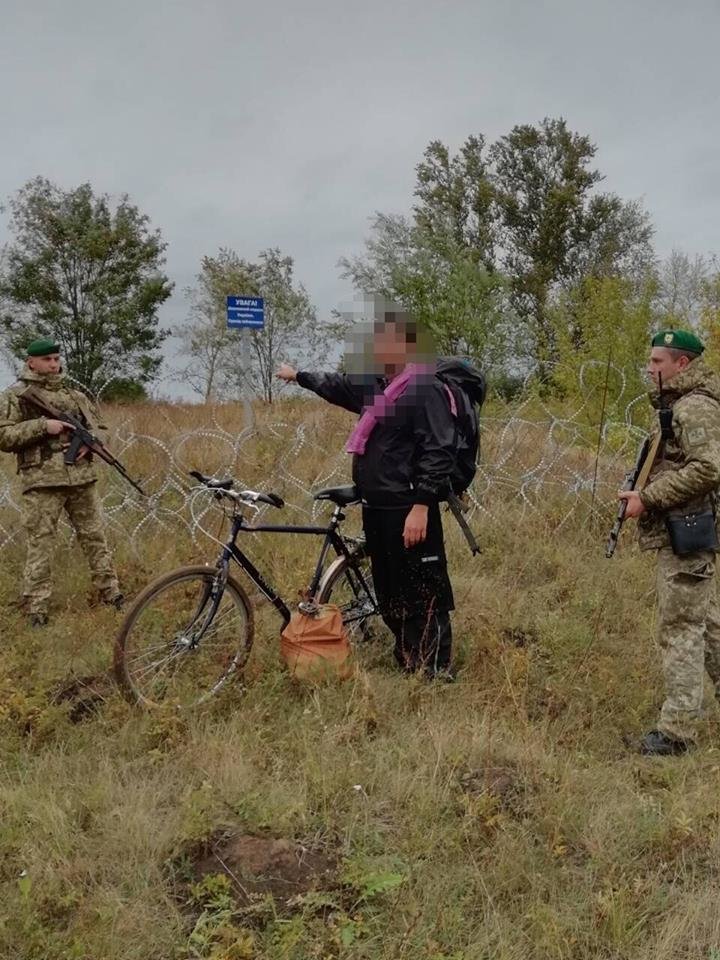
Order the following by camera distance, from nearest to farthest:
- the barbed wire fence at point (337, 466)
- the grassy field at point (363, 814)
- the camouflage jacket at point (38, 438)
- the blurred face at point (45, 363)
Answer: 1. the grassy field at point (363, 814)
2. the camouflage jacket at point (38, 438)
3. the blurred face at point (45, 363)
4. the barbed wire fence at point (337, 466)

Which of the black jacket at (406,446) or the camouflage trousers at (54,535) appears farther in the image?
the camouflage trousers at (54,535)

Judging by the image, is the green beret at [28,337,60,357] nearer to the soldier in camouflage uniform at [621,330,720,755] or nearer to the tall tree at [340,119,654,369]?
the soldier in camouflage uniform at [621,330,720,755]

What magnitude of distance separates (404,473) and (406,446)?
13cm

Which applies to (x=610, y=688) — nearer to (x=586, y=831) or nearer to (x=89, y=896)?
(x=586, y=831)

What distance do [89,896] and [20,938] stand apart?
23cm

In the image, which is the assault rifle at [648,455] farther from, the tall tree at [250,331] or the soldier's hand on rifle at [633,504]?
the tall tree at [250,331]

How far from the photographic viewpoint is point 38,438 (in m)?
4.73

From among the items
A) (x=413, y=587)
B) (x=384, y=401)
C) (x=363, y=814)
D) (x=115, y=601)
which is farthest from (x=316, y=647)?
(x=115, y=601)

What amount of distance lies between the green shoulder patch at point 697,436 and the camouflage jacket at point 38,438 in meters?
3.74

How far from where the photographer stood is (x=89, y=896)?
93.7 inches

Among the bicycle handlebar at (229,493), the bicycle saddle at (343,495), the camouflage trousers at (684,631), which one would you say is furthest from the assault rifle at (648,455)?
the bicycle handlebar at (229,493)

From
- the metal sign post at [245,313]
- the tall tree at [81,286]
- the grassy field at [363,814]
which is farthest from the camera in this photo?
the tall tree at [81,286]

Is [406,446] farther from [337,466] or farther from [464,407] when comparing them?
[337,466]

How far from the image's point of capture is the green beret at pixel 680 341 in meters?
3.14
